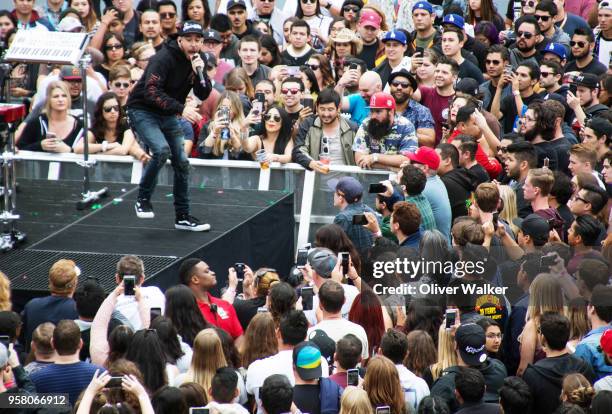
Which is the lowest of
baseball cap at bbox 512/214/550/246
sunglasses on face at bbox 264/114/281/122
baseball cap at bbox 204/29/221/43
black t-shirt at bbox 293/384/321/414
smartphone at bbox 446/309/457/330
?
black t-shirt at bbox 293/384/321/414

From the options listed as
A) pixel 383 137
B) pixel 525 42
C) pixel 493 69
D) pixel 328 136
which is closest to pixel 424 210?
pixel 383 137

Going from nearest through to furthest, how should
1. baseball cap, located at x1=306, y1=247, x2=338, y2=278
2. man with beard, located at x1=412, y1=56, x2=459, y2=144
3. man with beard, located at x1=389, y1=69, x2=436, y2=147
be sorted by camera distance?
baseball cap, located at x1=306, y1=247, x2=338, y2=278, man with beard, located at x1=389, y1=69, x2=436, y2=147, man with beard, located at x1=412, y1=56, x2=459, y2=144

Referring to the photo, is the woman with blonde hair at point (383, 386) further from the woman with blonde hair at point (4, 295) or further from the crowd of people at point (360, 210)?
the woman with blonde hair at point (4, 295)

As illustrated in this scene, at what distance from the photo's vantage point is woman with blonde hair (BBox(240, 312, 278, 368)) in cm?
760

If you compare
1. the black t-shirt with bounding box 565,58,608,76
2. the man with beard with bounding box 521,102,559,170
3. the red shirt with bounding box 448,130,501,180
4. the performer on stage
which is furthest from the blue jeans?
the black t-shirt with bounding box 565,58,608,76

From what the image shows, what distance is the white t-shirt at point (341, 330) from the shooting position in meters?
7.75

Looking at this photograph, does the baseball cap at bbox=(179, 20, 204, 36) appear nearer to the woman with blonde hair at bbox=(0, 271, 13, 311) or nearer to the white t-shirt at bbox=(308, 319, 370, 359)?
the woman with blonde hair at bbox=(0, 271, 13, 311)

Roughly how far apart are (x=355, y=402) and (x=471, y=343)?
0.97 meters

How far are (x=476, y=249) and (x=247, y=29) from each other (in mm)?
6794

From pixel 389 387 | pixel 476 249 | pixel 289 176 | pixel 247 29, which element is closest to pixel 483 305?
pixel 476 249

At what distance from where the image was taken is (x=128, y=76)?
40.7 ft

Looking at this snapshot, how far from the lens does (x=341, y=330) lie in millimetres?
7781

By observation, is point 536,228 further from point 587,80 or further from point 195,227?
point 587,80

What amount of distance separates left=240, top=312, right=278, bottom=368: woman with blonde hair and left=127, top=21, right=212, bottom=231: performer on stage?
2.53 meters
